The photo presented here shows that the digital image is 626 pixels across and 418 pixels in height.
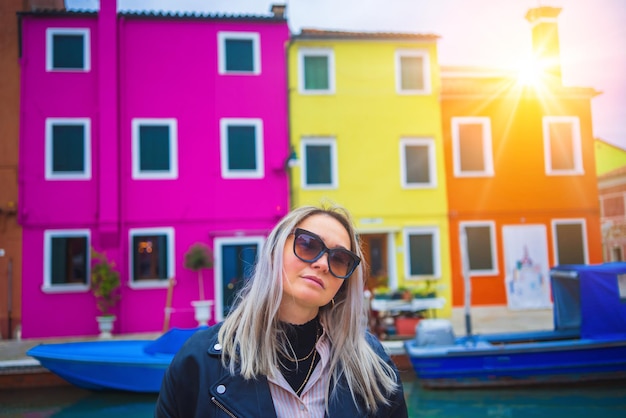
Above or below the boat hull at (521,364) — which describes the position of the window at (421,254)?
above

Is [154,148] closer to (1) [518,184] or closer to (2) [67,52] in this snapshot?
(2) [67,52]

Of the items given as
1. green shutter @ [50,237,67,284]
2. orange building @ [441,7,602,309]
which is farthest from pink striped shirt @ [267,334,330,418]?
orange building @ [441,7,602,309]

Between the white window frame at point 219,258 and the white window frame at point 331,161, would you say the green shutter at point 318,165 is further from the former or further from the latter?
the white window frame at point 219,258

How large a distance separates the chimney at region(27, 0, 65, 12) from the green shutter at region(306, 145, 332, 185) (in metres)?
6.64

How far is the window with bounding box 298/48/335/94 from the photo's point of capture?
1316 centimetres

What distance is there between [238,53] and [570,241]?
893 centimetres

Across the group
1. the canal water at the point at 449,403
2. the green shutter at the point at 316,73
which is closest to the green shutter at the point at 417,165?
the green shutter at the point at 316,73

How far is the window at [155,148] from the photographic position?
1233cm

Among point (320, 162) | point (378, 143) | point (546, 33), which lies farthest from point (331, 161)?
point (546, 33)

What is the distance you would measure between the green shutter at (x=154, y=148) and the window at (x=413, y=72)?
5516 millimetres

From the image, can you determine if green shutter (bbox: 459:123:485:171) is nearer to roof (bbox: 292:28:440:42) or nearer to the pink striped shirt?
roof (bbox: 292:28:440:42)

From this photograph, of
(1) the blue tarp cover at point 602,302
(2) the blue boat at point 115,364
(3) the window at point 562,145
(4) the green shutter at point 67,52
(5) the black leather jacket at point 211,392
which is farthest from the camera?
(3) the window at point 562,145

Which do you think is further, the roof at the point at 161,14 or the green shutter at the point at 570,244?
the green shutter at the point at 570,244

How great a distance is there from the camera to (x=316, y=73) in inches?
522
